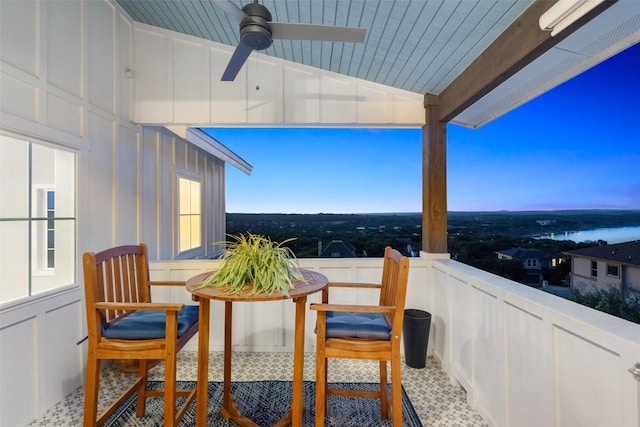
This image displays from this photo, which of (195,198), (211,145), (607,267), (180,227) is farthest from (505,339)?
(195,198)

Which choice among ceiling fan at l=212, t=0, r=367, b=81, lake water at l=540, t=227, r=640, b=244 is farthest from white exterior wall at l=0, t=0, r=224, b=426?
lake water at l=540, t=227, r=640, b=244

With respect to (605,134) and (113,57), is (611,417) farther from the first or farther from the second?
(113,57)

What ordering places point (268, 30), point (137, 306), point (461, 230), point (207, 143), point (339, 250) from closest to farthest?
point (137, 306), point (268, 30), point (461, 230), point (339, 250), point (207, 143)

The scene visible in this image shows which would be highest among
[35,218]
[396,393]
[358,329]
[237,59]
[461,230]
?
[237,59]

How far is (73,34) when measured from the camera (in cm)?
236

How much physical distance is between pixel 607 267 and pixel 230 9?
7.86 feet

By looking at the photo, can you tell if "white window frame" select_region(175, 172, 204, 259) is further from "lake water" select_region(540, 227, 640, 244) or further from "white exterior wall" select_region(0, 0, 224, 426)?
"lake water" select_region(540, 227, 640, 244)

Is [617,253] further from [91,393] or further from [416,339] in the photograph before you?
[91,393]

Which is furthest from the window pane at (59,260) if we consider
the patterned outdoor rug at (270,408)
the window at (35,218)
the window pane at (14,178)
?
the patterned outdoor rug at (270,408)

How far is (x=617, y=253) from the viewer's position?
1537mm

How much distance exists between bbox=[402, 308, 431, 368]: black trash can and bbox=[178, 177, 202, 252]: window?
3258 mm

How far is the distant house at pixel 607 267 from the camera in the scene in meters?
1.40

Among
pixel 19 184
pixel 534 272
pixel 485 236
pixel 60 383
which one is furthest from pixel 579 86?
pixel 60 383

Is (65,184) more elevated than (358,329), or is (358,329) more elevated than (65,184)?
(65,184)
